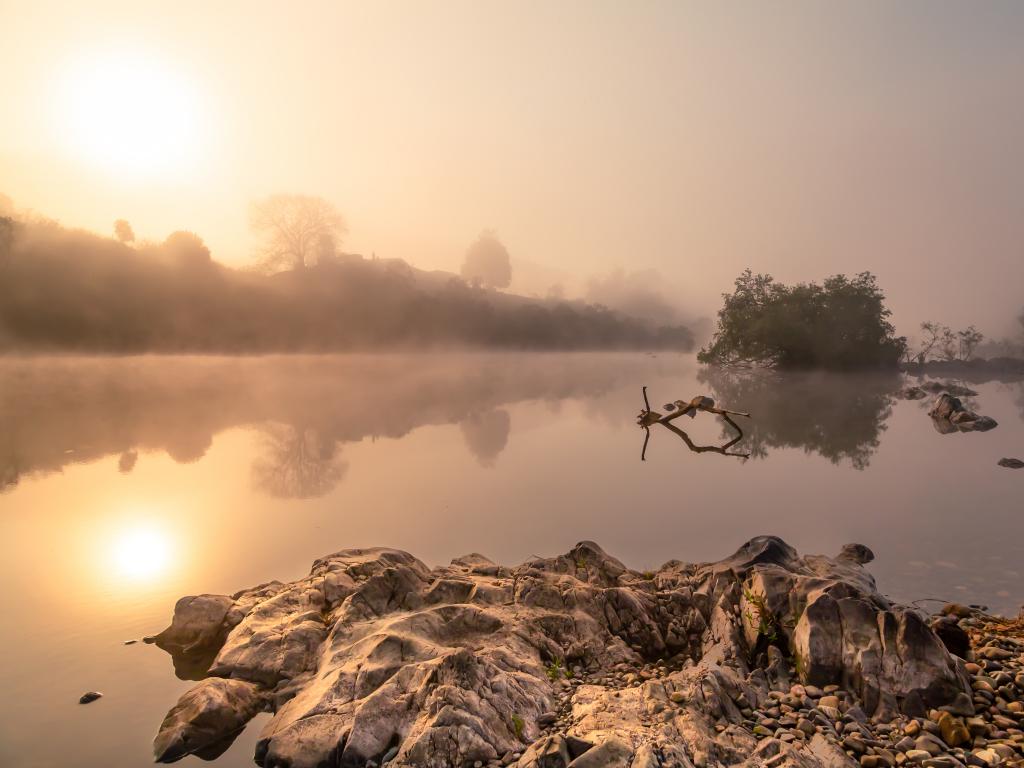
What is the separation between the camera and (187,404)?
5497 centimetres

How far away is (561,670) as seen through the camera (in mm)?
9500

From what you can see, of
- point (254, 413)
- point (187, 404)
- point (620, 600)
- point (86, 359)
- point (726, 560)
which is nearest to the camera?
point (620, 600)

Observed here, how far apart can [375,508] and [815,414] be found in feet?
134

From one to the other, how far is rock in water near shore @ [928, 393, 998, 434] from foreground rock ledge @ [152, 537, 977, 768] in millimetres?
37649

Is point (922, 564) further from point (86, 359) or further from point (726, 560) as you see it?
point (86, 359)

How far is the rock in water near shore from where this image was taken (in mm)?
40062

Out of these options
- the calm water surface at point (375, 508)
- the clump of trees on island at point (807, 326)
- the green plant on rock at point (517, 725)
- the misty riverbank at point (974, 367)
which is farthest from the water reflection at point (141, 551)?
the misty riverbank at point (974, 367)

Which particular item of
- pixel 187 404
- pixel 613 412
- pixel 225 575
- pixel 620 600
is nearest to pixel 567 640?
pixel 620 600

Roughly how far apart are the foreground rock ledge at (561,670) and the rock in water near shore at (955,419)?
37.6 meters

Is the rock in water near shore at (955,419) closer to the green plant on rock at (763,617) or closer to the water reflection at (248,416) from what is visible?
the water reflection at (248,416)

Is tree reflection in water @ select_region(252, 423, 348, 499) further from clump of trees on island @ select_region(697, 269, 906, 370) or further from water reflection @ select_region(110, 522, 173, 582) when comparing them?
clump of trees on island @ select_region(697, 269, 906, 370)

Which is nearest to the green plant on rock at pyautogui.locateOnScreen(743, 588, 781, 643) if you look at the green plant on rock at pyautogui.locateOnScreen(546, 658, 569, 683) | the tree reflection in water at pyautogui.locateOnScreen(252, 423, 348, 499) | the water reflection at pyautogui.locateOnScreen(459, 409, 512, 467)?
the green plant on rock at pyautogui.locateOnScreen(546, 658, 569, 683)

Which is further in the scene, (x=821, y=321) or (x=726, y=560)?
(x=821, y=321)

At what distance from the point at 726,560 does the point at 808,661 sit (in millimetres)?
4350
